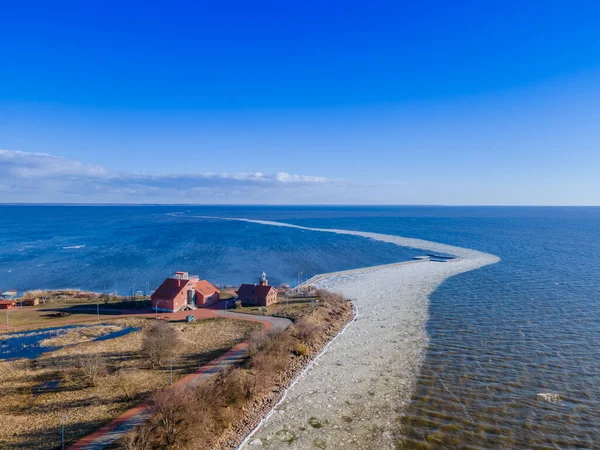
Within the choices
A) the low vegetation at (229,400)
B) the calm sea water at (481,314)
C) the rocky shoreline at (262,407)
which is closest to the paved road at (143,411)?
the low vegetation at (229,400)

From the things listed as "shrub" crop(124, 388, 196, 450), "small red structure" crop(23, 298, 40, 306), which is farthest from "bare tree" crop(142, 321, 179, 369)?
"small red structure" crop(23, 298, 40, 306)

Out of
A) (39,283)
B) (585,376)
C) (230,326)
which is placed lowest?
(39,283)

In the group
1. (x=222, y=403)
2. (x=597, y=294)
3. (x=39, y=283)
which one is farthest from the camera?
(x=39, y=283)

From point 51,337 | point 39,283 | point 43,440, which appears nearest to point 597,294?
point 43,440

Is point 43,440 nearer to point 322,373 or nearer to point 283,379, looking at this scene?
point 283,379

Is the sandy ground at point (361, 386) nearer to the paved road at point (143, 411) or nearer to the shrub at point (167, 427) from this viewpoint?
the shrub at point (167, 427)

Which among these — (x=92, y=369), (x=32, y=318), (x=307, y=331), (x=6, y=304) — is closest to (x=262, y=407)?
(x=307, y=331)
